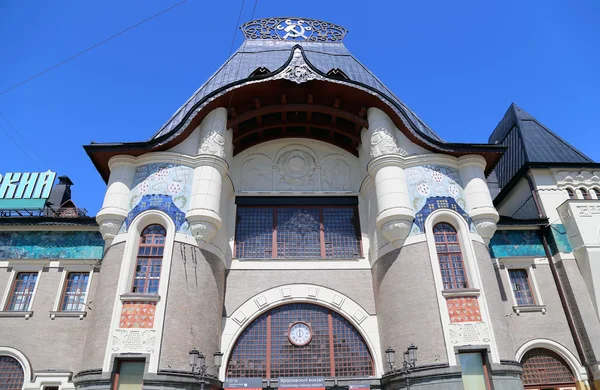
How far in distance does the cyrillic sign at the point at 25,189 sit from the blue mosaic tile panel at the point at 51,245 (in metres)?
1.59

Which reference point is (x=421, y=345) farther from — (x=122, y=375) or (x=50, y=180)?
(x=50, y=180)

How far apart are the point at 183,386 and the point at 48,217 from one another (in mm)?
9974

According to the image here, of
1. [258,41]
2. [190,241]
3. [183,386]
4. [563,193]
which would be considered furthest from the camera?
[258,41]

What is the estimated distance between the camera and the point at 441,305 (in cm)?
1454

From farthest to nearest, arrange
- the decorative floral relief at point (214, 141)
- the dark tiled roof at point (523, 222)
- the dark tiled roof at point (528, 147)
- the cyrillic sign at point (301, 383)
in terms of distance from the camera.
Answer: the dark tiled roof at point (528, 147) < the dark tiled roof at point (523, 222) < the decorative floral relief at point (214, 141) < the cyrillic sign at point (301, 383)

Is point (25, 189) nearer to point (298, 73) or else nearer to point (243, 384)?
point (243, 384)

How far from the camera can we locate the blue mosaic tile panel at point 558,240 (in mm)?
17734

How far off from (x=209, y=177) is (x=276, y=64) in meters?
9.36

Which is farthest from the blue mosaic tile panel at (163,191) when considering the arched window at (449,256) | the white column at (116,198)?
the arched window at (449,256)

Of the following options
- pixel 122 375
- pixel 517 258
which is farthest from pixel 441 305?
pixel 122 375

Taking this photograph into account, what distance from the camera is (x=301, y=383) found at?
1490 cm

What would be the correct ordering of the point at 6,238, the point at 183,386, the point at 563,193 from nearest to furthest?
1. the point at 183,386
2. the point at 6,238
3. the point at 563,193

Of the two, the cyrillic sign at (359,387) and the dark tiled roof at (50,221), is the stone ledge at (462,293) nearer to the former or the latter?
the cyrillic sign at (359,387)

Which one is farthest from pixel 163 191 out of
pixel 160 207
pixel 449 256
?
pixel 449 256
